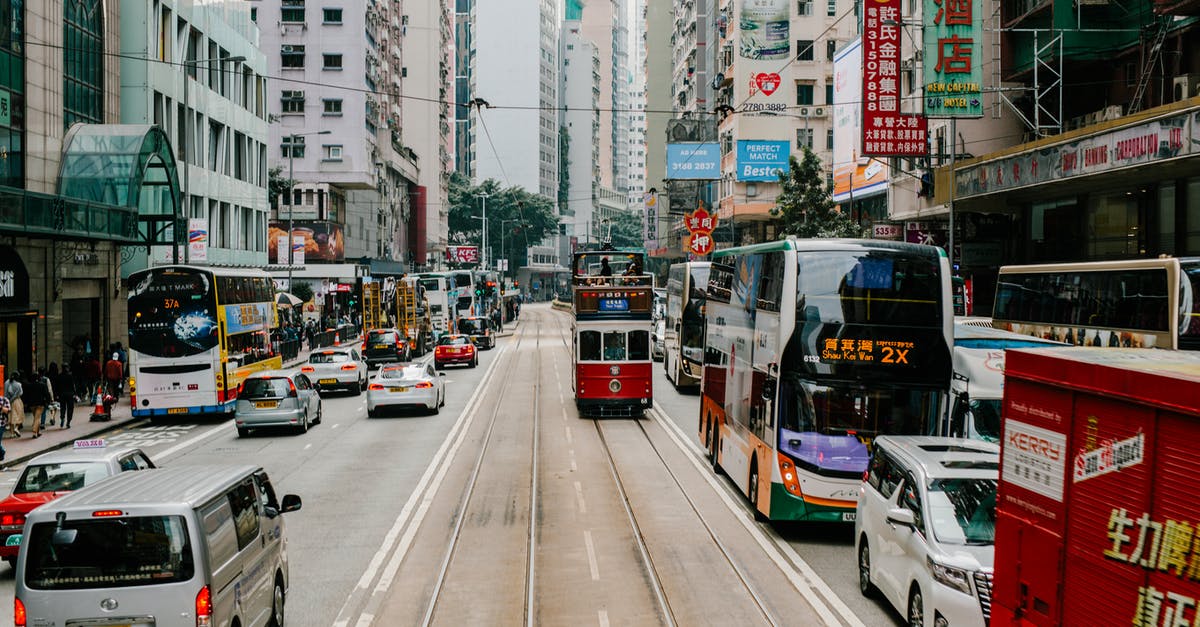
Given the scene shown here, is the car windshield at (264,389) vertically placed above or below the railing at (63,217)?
below

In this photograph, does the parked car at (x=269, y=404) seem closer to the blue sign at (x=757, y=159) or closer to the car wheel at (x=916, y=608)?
the car wheel at (x=916, y=608)

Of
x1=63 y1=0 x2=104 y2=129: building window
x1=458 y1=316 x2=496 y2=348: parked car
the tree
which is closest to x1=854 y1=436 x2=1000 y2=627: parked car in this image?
x1=63 y1=0 x2=104 y2=129: building window

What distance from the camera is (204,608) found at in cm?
820

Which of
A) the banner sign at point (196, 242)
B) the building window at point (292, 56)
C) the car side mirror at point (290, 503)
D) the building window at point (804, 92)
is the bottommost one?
the car side mirror at point (290, 503)

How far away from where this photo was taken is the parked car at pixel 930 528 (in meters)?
9.45

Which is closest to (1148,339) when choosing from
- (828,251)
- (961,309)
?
(828,251)

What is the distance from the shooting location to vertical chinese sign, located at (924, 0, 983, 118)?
96.7 ft

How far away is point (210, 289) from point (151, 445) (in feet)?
16.7

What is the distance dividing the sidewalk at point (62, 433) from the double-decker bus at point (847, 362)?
660 inches

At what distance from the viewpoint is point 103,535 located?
26.9ft

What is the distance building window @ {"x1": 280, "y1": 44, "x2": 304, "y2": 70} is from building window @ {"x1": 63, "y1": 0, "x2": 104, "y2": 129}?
136 feet

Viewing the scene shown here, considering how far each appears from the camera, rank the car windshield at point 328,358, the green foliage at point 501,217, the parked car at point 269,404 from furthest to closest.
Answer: the green foliage at point 501,217, the car windshield at point 328,358, the parked car at point 269,404

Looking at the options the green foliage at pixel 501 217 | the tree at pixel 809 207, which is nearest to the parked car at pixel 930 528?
the tree at pixel 809 207

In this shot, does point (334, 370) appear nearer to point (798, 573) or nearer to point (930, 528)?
point (798, 573)
